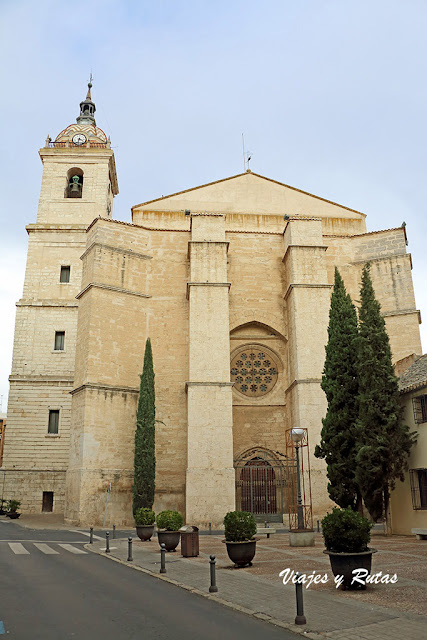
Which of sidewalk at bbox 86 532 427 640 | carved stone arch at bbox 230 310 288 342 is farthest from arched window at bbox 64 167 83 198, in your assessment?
sidewalk at bbox 86 532 427 640

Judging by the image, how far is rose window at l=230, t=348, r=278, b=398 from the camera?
2253 cm

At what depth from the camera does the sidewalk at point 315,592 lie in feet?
17.6

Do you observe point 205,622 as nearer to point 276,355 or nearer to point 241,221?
point 276,355

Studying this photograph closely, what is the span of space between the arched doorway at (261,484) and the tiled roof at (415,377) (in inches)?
248

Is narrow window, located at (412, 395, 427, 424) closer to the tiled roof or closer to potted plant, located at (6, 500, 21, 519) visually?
the tiled roof

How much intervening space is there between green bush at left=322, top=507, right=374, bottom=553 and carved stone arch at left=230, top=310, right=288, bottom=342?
15573mm

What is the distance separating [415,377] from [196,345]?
26.2 feet

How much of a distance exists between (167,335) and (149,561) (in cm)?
1234

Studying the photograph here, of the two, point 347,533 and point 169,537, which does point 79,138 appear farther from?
point 347,533

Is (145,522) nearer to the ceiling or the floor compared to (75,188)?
nearer to the floor

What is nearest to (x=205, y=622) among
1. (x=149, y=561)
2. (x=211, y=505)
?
(x=149, y=561)

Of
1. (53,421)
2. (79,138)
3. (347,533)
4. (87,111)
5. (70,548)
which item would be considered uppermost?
(87,111)

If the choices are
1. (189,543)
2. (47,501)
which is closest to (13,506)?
(47,501)

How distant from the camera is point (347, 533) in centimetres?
696
